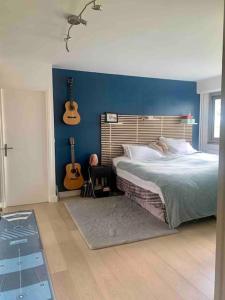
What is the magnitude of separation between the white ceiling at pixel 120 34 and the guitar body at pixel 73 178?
5.80ft

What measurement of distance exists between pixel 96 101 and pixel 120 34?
202cm

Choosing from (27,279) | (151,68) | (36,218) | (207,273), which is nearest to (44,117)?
(36,218)

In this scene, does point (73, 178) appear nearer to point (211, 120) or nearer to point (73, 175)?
point (73, 175)

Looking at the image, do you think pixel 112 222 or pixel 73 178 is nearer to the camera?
pixel 112 222

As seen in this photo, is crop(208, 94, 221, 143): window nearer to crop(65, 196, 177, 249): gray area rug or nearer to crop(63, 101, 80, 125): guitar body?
crop(65, 196, 177, 249): gray area rug

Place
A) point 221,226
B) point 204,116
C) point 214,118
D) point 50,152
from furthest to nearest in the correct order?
Result: point 204,116 → point 214,118 → point 50,152 → point 221,226

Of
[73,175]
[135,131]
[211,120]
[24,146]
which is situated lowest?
[73,175]

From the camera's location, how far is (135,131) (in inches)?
193

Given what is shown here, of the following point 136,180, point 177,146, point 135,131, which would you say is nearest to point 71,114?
point 135,131

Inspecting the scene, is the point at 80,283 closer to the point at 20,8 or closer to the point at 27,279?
the point at 27,279

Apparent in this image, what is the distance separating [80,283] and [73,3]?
2.30 metres

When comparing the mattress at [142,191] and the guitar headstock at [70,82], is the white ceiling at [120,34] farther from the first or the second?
the mattress at [142,191]

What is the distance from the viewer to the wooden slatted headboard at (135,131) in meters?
4.65

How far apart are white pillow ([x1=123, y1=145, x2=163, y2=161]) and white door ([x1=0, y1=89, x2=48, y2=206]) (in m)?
1.56
